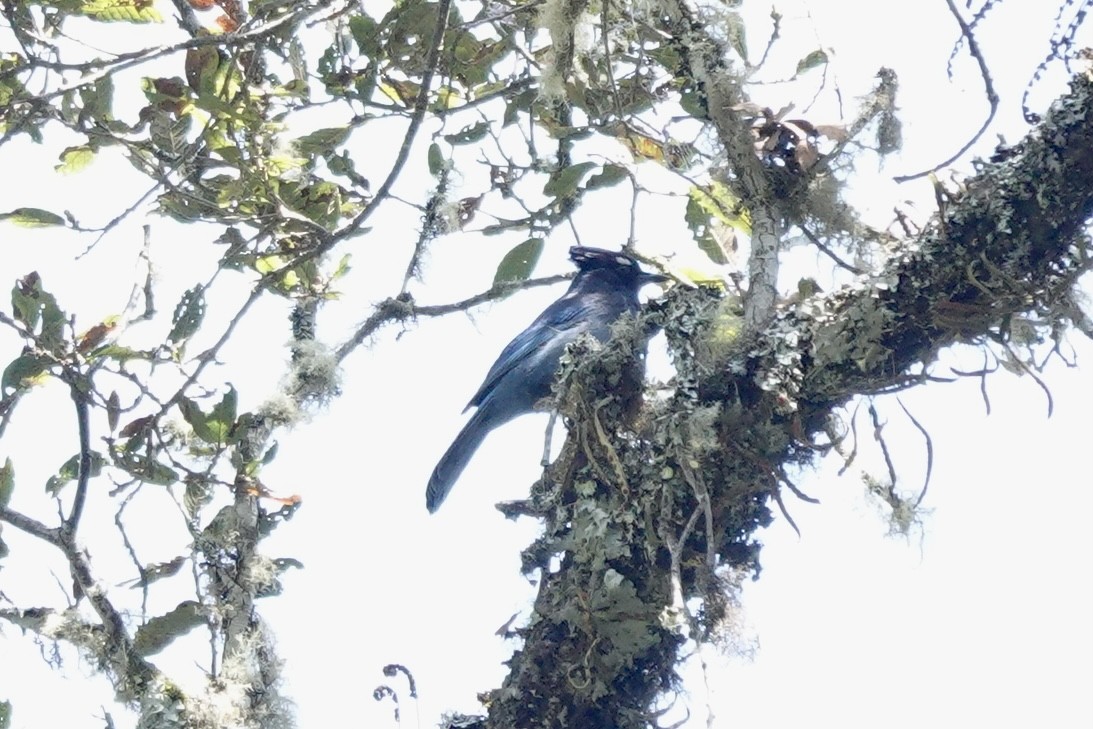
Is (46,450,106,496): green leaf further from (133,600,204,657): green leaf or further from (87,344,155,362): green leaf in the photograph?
(133,600,204,657): green leaf

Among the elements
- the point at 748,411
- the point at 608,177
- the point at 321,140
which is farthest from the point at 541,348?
the point at 748,411

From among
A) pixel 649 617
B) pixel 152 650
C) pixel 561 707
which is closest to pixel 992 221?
pixel 649 617

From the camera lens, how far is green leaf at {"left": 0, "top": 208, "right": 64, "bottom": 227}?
4688mm

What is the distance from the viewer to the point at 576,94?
4664 mm

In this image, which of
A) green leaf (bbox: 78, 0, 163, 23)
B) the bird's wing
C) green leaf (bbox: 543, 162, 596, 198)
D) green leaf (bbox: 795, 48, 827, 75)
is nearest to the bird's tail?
the bird's wing

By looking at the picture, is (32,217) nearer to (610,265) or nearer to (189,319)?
(189,319)

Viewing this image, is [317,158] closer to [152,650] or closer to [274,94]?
[274,94]

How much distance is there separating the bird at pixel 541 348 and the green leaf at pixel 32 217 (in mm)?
2122

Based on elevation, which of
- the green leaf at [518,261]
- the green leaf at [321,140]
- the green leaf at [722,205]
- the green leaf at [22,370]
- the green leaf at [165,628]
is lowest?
the green leaf at [165,628]

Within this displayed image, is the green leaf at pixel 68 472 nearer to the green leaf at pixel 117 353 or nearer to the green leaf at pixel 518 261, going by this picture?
the green leaf at pixel 117 353

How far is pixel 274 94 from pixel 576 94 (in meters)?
1.07

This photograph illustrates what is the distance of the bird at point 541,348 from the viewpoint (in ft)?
20.7

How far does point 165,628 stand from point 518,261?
1.91 metres

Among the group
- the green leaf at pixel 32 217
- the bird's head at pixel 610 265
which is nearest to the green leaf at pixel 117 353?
the green leaf at pixel 32 217
